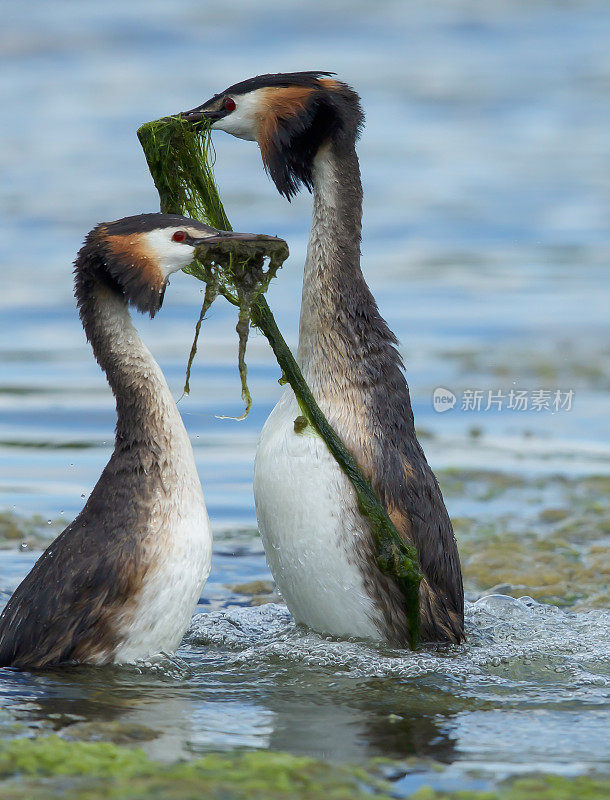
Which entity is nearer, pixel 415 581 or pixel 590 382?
pixel 415 581

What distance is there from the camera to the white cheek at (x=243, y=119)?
22.7 feet

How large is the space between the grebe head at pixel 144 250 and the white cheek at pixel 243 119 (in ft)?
2.62

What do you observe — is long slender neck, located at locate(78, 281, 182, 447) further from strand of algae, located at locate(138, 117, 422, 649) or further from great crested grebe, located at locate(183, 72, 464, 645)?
great crested grebe, located at locate(183, 72, 464, 645)

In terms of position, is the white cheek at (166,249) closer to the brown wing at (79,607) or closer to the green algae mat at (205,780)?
the brown wing at (79,607)

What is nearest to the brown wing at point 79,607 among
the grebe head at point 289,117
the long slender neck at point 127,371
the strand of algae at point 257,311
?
the long slender neck at point 127,371

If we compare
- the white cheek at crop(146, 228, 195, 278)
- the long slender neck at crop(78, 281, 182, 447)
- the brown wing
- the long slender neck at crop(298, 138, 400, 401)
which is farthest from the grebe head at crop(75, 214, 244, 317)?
the brown wing

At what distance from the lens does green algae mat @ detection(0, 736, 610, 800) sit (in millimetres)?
4613

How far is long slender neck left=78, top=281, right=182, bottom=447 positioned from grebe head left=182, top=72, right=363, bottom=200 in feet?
3.55

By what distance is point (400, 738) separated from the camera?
17.8ft

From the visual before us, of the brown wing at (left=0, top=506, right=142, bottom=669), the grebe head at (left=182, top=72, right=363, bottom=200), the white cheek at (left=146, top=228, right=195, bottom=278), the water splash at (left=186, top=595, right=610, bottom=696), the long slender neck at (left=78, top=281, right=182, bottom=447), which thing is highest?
the grebe head at (left=182, top=72, right=363, bottom=200)

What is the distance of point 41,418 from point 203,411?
54.2 inches

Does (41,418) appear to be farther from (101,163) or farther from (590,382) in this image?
(101,163)

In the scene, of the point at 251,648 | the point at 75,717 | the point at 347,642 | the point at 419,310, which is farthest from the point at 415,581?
the point at 419,310

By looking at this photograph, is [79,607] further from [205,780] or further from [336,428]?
[205,780]
